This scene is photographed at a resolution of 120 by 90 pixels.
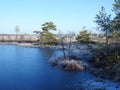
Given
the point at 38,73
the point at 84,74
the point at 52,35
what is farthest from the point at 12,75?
the point at 52,35

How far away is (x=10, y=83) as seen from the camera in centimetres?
2650

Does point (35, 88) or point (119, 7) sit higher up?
point (119, 7)

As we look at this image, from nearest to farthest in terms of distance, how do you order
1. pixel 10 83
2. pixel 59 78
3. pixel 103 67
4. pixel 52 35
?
pixel 10 83
pixel 59 78
pixel 103 67
pixel 52 35

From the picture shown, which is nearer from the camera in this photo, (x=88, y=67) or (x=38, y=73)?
(x=38, y=73)

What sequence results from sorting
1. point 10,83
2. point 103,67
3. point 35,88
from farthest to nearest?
1. point 103,67
2. point 10,83
3. point 35,88

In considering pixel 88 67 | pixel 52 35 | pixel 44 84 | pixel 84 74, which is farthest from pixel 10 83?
pixel 52 35

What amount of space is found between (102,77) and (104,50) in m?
11.6

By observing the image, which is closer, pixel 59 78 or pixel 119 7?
pixel 59 78

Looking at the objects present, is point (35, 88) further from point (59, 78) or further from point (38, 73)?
point (38, 73)

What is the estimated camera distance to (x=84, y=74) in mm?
32781

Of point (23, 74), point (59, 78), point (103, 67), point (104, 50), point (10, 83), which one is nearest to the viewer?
point (10, 83)

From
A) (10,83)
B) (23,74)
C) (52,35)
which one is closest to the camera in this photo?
(10,83)

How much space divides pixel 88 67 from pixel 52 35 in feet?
159

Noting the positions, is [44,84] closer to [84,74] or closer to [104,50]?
[84,74]
